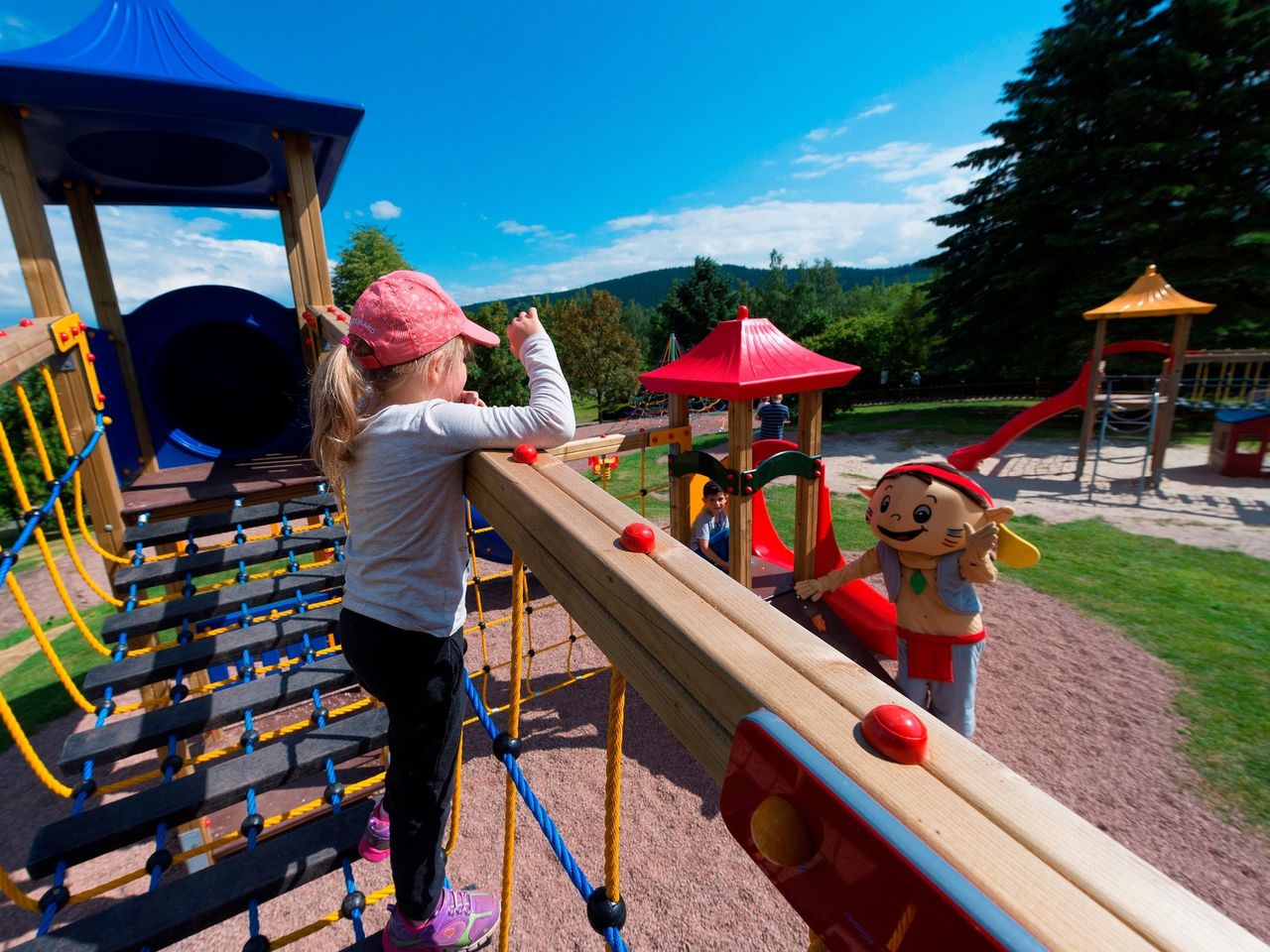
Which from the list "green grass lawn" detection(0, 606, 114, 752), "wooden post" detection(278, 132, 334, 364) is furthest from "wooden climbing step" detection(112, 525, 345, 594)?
"green grass lawn" detection(0, 606, 114, 752)

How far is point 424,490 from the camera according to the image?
134 centimetres

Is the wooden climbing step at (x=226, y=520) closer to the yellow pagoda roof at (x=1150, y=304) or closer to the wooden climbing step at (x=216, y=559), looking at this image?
the wooden climbing step at (x=216, y=559)

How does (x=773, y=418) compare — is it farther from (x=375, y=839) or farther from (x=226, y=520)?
(x=375, y=839)

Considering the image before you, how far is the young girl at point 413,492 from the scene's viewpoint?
4.29 ft

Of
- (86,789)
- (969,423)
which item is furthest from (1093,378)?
(86,789)

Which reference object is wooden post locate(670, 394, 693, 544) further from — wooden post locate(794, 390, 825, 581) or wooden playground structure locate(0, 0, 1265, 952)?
wooden post locate(794, 390, 825, 581)

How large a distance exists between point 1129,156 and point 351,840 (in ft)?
59.0

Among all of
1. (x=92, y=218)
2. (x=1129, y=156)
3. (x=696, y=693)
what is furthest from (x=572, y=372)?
(x=696, y=693)

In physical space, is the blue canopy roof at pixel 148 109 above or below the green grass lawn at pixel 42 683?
above

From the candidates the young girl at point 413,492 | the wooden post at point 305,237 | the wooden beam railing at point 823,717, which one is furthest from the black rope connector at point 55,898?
the wooden post at point 305,237

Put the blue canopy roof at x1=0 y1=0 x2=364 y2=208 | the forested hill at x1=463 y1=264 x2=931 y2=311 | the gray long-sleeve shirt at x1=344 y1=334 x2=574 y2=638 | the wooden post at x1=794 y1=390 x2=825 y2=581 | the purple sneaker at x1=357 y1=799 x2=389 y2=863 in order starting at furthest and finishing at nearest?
the forested hill at x1=463 y1=264 x2=931 y2=311 < the wooden post at x1=794 y1=390 x2=825 y2=581 < the blue canopy roof at x1=0 y1=0 x2=364 y2=208 < the purple sneaker at x1=357 y1=799 x2=389 y2=863 < the gray long-sleeve shirt at x1=344 y1=334 x2=574 y2=638

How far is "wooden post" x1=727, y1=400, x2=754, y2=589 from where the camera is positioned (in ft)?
11.2

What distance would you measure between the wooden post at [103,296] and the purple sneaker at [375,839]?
116 inches

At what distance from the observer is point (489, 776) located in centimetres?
365
